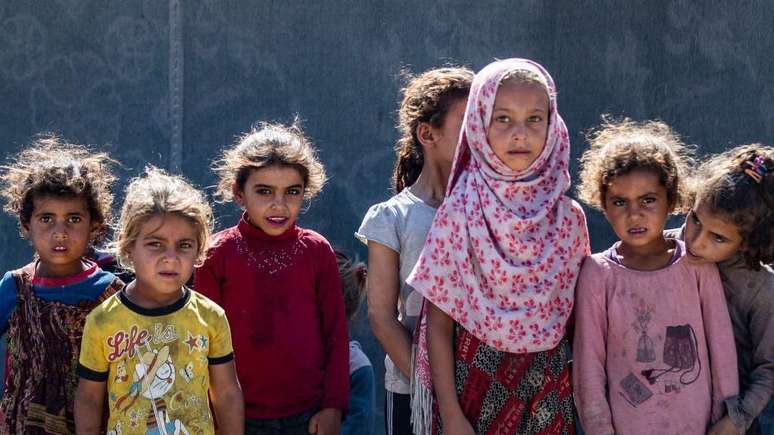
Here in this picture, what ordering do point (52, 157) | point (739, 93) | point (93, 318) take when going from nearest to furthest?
point (93, 318), point (52, 157), point (739, 93)

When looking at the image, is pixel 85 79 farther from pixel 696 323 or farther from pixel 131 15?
pixel 696 323

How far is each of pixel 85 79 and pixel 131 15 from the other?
372 mm

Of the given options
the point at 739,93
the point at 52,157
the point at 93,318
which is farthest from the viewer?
the point at 739,93

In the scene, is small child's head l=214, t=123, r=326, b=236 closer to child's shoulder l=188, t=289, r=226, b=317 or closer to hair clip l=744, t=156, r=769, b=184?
child's shoulder l=188, t=289, r=226, b=317

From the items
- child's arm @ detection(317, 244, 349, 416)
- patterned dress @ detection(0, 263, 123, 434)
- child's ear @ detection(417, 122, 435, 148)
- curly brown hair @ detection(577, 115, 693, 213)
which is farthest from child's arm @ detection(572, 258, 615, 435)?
patterned dress @ detection(0, 263, 123, 434)

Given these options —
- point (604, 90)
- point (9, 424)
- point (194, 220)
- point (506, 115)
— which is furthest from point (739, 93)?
point (9, 424)

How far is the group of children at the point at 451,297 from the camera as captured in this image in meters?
2.86

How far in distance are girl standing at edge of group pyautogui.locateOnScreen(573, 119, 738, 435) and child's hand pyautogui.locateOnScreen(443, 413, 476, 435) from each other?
0.36 metres

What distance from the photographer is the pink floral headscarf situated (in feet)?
9.30

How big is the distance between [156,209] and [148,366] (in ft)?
1.52

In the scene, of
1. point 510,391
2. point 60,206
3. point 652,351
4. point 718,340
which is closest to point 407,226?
point 510,391

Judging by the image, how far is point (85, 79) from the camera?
190 inches

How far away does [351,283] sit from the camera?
12.9 ft

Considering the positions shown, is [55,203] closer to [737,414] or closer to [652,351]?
[652,351]
